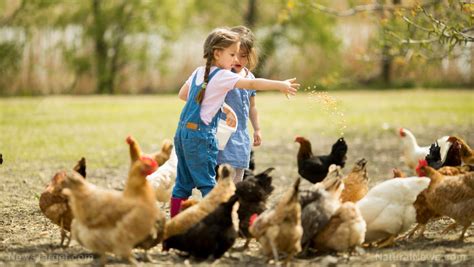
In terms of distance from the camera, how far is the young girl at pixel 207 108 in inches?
278

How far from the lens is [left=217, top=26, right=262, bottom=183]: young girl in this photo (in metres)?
7.66

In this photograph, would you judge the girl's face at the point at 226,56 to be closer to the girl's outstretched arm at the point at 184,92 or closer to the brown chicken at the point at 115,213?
the girl's outstretched arm at the point at 184,92

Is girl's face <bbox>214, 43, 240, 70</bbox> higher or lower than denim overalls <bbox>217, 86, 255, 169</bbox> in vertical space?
higher

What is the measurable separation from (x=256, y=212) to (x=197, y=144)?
85 cm

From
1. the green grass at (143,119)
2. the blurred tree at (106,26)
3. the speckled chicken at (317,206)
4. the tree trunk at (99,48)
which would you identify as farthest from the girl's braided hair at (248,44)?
the tree trunk at (99,48)

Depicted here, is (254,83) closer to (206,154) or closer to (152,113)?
(206,154)

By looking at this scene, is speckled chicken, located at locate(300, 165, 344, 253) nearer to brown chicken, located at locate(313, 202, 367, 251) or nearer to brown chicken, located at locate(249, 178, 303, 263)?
brown chicken, located at locate(313, 202, 367, 251)

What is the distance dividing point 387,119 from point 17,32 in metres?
14.5

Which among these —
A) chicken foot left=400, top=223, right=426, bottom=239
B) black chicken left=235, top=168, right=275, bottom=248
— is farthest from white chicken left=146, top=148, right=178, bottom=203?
chicken foot left=400, top=223, right=426, bottom=239

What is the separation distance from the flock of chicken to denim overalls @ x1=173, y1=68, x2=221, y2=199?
1.77 feet

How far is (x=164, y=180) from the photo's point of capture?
8.65 meters

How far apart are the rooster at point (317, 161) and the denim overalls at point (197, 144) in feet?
4.64

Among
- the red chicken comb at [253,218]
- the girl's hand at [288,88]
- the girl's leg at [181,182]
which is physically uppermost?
the girl's hand at [288,88]

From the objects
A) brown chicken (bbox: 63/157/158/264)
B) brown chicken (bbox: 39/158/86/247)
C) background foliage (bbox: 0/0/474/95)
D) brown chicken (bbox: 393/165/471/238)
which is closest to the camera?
brown chicken (bbox: 63/157/158/264)
